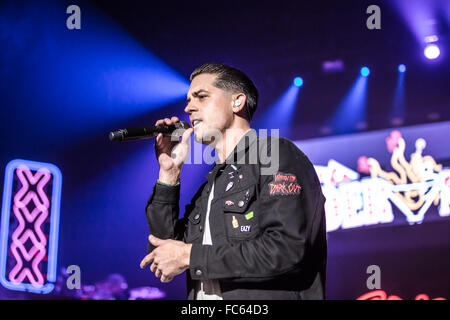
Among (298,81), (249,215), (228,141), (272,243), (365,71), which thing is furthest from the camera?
(298,81)

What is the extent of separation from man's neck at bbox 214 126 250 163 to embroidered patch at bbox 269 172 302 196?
1.29 feet

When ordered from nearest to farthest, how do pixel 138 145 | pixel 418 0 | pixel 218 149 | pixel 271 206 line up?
pixel 271 206 < pixel 218 149 < pixel 418 0 < pixel 138 145

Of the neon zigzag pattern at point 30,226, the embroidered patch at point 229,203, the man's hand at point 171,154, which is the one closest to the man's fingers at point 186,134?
the man's hand at point 171,154

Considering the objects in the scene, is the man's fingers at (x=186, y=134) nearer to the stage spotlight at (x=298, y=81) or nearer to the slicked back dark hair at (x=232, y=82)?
the slicked back dark hair at (x=232, y=82)

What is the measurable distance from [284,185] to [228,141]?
1.51 feet

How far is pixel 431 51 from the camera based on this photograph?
17.4 ft

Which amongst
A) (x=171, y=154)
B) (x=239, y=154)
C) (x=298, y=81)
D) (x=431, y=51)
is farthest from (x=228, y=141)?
(x=431, y=51)

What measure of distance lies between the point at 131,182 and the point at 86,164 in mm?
529

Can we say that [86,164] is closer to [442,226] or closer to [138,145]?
[138,145]

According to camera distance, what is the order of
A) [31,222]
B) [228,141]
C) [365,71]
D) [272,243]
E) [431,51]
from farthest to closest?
[365,71]
[431,51]
[31,222]
[228,141]
[272,243]

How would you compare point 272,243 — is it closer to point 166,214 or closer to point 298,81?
point 166,214

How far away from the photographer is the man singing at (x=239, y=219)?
1451 mm
